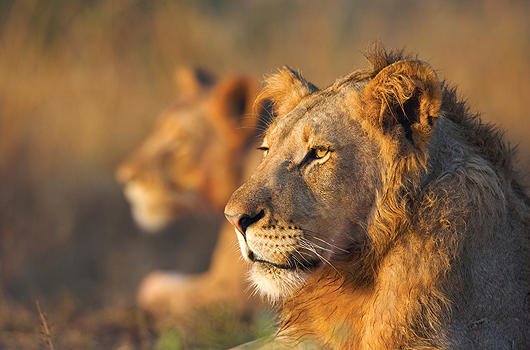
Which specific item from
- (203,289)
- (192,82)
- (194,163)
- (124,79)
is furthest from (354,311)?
(124,79)

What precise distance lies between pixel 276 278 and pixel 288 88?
107 cm

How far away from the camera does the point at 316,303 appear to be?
2.51 m

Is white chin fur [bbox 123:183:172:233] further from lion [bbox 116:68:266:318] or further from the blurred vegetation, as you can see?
the blurred vegetation

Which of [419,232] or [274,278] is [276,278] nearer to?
[274,278]

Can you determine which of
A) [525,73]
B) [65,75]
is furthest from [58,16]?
[525,73]

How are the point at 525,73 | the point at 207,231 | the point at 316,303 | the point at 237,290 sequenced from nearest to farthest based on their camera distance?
the point at 316,303 → the point at 237,290 → the point at 207,231 → the point at 525,73

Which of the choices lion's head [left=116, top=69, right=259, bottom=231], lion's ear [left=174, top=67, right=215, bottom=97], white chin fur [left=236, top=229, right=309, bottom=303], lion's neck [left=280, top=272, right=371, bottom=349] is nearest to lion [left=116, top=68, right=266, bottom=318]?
lion's head [left=116, top=69, right=259, bottom=231]

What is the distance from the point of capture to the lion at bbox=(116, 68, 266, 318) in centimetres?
568

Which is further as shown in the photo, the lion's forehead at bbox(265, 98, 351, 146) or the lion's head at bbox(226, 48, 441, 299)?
the lion's forehead at bbox(265, 98, 351, 146)

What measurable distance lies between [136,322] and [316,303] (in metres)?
3.08

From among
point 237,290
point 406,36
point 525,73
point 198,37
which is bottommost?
point 237,290

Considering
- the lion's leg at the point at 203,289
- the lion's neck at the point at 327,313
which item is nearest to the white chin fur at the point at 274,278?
the lion's neck at the point at 327,313

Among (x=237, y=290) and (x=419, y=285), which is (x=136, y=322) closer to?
(x=237, y=290)

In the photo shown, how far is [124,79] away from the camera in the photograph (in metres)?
9.22
